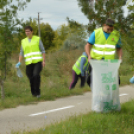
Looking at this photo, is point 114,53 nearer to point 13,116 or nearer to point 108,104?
point 108,104

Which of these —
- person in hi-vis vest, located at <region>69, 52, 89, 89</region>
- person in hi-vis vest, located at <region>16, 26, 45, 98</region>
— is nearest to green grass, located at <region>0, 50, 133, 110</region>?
person in hi-vis vest, located at <region>16, 26, 45, 98</region>

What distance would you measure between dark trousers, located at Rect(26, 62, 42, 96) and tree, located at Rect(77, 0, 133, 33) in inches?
133

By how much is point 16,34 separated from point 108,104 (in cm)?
326

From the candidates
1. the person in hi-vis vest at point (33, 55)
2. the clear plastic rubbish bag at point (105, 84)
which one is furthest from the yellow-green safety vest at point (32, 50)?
the clear plastic rubbish bag at point (105, 84)

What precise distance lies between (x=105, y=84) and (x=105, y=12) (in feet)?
5.18

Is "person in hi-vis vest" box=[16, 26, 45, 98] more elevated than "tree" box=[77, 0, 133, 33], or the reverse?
"tree" box=[77, 0, 133, 33]

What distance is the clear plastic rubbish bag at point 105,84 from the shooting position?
17.8 ft

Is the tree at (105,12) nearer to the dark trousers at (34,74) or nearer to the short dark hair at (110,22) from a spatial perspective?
the short dark hair at (110,22)

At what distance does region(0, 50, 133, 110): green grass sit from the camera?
798cm

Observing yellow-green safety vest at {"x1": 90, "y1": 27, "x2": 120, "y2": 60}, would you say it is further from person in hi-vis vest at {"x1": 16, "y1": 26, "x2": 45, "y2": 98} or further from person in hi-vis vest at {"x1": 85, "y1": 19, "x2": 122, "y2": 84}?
→ person in hi-vis vest at {"x1": 16, "y1": 26, "x2": 45, "y2": 98}

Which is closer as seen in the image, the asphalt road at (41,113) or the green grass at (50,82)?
the asphalt road at (41,113)

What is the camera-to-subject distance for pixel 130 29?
4176 mm

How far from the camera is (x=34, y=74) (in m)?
7.75

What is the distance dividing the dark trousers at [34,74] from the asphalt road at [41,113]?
0.66m
